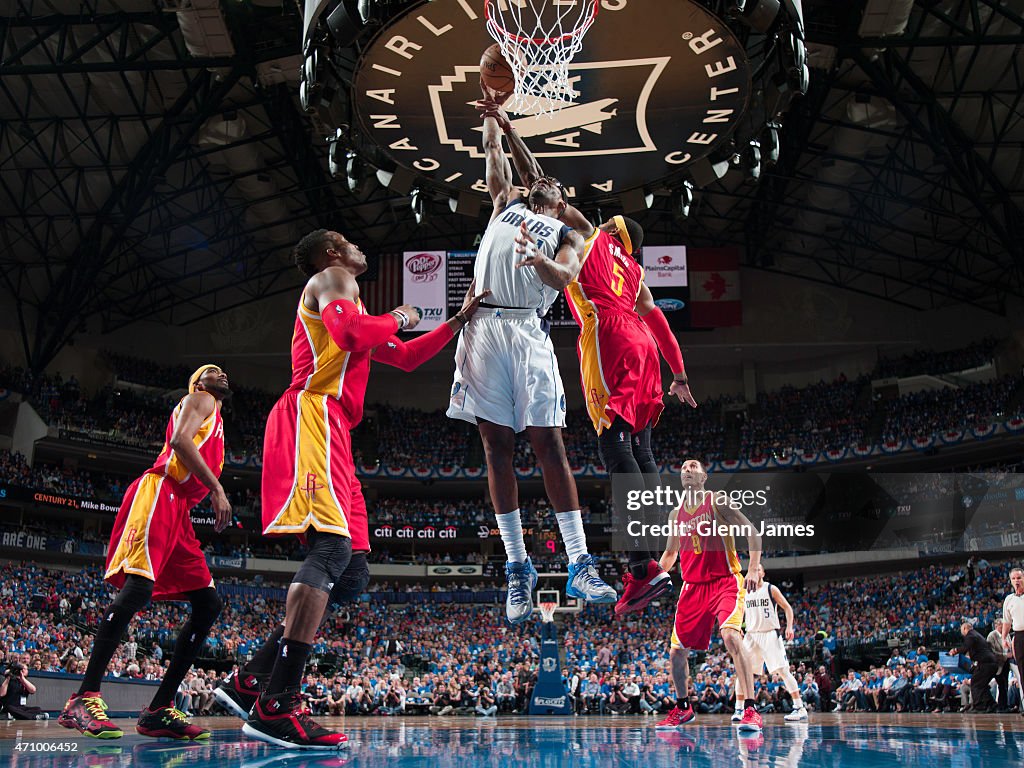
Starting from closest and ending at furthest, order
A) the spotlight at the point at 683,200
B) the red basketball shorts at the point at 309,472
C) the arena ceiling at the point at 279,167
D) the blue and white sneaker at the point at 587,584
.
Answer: the red basketball shorts at the point at 309,472, the blue and white sneaker at the point at 587,584, the spotlight at the point at 683,200, the arena ceiling at the point at 279,167

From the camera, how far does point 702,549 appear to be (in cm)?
778

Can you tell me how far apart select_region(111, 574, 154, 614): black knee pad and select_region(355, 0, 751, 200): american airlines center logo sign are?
4.94 m

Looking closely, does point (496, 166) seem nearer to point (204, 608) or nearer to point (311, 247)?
point (311, 247)

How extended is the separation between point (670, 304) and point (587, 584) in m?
22.0

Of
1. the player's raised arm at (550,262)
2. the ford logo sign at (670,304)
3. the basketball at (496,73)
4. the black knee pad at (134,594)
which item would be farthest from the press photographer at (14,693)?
the ford logo sign at (670,304)

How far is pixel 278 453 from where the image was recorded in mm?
4402

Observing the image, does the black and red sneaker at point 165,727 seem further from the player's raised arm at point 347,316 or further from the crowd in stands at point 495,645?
the crowd in stands at point 495,645

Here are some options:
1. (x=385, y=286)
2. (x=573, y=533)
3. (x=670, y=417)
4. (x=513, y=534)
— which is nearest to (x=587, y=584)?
(x=573, y=533)

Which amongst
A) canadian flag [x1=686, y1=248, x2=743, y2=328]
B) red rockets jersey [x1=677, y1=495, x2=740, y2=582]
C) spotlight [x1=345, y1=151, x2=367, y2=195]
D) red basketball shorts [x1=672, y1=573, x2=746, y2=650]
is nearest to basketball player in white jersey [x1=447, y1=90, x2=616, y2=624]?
red rockets jersey [x1=677, y1=495, x2=740, y2=582]

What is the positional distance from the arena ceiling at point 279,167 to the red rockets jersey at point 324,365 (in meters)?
6.65

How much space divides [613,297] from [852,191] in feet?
77.3

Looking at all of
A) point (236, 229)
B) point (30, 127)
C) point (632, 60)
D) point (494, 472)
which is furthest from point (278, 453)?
point (236, 229)

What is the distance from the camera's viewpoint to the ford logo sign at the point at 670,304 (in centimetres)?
2612

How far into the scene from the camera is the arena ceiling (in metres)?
19.1
